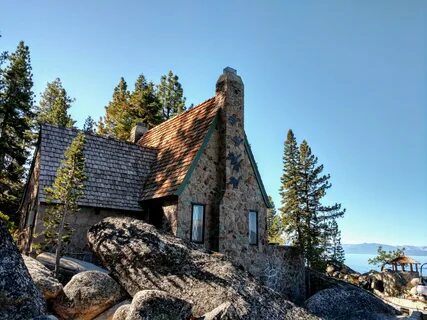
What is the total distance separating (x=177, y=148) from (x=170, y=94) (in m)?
18.7

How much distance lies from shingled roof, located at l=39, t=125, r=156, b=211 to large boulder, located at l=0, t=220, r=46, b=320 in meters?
7.22

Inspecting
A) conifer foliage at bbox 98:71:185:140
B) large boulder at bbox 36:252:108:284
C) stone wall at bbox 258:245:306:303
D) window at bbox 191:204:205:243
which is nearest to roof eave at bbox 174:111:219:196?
window at bbox 191:204:205:243

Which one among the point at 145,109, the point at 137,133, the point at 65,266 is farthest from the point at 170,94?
the point at 65,266

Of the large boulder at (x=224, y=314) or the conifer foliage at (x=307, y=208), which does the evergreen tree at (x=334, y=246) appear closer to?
the conifer foliage at (x=307, y=208)

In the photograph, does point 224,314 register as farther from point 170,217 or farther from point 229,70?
point 229,70

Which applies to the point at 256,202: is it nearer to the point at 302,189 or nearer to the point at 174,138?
the point at 174,138

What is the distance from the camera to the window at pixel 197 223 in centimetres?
1338

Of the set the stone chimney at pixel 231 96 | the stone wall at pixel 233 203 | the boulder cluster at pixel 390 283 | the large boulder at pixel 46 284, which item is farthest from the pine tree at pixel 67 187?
the boulder cluster at pixel 390 283

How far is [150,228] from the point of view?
988 cm

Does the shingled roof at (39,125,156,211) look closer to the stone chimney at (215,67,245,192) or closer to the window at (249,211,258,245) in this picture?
the stone chimney at (215,67,245,192)

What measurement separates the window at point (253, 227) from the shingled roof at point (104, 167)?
4.87 m

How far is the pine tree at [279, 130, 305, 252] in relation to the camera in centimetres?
3481

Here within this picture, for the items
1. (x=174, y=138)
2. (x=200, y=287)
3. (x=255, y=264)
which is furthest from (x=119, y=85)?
(x=200, y=287)

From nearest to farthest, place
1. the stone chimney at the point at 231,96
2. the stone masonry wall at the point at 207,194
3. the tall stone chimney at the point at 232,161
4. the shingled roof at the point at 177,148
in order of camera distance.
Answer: the stone masonry wall at the point at 207,194 → the tall stone chimney at the point at 232,161 → the shingled roof at the point at 177,148 → the stone chimney at the point at 231,96
